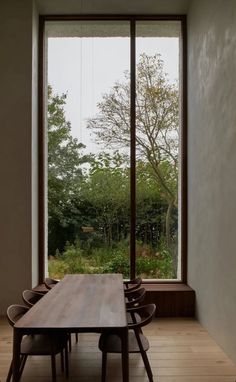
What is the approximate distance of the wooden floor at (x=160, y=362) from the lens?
300 cm

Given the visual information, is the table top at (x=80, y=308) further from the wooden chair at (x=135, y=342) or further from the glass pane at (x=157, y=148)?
the glass pane at (x=157, y=148)

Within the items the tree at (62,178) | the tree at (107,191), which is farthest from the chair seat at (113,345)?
the tree at (62,178)

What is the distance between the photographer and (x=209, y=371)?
10.2 feet

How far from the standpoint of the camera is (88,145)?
5328 millimetres

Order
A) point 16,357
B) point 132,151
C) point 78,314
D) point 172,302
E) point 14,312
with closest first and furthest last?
point 16,357
point 78,314
point 14,312
point 172,302
point 132,151

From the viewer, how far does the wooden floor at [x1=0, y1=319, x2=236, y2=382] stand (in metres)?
3.00

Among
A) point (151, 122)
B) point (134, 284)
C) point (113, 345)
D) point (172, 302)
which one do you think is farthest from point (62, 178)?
point (113, 345)

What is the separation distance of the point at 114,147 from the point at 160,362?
2930 millimetres

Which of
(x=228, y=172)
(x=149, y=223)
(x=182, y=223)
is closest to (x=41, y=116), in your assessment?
(x=149, y=223)

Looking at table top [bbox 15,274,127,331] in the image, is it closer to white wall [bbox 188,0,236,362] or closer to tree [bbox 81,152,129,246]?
white wall [bbox 188,0,236,362]

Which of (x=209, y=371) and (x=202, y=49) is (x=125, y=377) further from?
(x=202, y=49)

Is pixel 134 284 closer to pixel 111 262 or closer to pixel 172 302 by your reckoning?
pixel 172 302

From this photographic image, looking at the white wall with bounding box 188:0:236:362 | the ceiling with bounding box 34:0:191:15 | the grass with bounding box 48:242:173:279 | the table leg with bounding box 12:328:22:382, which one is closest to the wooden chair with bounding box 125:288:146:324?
the white wall with bounding box 188:0:236:362

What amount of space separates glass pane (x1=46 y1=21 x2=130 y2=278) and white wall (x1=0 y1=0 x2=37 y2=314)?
474 mm
